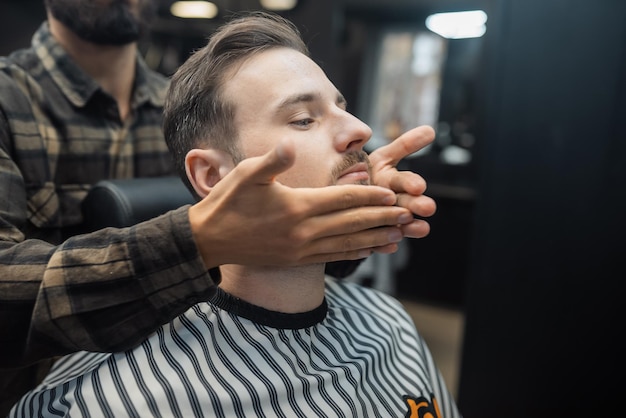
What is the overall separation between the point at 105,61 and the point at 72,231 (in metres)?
0.51

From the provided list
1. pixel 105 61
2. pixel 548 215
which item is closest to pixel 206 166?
pixel 105 61

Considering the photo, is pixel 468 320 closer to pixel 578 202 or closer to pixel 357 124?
pixel 578 202

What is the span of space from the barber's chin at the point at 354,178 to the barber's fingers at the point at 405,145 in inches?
5.2

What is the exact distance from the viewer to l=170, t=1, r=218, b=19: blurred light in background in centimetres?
344

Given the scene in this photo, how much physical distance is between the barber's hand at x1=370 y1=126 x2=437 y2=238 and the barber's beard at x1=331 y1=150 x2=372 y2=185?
5 cm

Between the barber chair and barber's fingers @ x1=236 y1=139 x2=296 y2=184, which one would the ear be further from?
barber's fingers @ x1=236 y1=139 x2=296 y2=184

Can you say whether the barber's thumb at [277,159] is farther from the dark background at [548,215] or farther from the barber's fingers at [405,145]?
the dark background at [548,215]

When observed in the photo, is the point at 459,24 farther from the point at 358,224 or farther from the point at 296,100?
the point at 358,224

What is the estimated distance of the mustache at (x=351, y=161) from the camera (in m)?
1.18

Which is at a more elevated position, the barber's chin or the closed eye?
the closed eye

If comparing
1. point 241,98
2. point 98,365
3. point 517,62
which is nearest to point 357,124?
point 241,98

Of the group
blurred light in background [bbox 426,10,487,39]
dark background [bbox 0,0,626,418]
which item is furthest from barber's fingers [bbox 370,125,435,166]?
blurred light in background [bbox 426,10,487,39]

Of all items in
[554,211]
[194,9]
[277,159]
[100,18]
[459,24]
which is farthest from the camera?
[459,24]

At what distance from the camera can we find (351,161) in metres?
1.21
